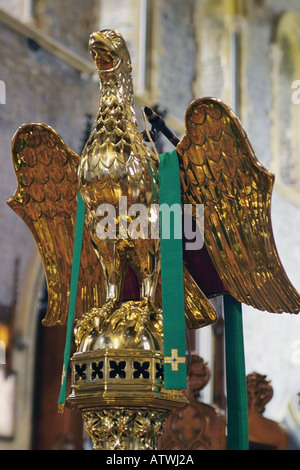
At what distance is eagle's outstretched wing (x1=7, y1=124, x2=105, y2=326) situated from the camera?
6.68 ft

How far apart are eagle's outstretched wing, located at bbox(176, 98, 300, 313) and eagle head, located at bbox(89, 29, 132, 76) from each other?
199 mm

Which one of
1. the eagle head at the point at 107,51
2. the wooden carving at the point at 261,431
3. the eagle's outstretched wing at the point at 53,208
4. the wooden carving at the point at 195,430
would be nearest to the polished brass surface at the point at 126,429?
the eagle's outstretched wing at the point at 53,208

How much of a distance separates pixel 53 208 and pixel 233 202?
0.47 meters

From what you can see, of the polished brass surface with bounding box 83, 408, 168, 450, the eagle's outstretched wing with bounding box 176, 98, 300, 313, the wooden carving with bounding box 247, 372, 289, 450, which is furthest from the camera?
the wooden carving with bounding box 247, 372, 289, 450

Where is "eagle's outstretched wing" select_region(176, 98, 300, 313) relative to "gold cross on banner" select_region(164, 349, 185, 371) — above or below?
above

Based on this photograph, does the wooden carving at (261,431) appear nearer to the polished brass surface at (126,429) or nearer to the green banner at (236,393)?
the green banner at (236,393)

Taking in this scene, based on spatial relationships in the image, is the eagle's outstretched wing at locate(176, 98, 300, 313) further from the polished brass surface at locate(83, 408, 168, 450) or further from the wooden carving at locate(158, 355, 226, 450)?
the wooden carving at locate(158, 355, 226, 450)

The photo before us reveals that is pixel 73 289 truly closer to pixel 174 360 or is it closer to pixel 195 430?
pixel 174 360

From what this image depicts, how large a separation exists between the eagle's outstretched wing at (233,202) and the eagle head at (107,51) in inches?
7.8

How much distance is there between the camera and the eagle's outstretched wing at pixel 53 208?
204cm

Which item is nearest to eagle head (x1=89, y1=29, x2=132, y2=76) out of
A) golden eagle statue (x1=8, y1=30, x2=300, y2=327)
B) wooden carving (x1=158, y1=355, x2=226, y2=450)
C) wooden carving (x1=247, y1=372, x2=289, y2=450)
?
golden eagle statue (x1=8, y1=30, x2=300, y2=327)

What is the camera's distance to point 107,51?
73.1 inches

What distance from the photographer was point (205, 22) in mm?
9547

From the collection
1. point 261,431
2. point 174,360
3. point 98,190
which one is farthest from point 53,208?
point 261,431
